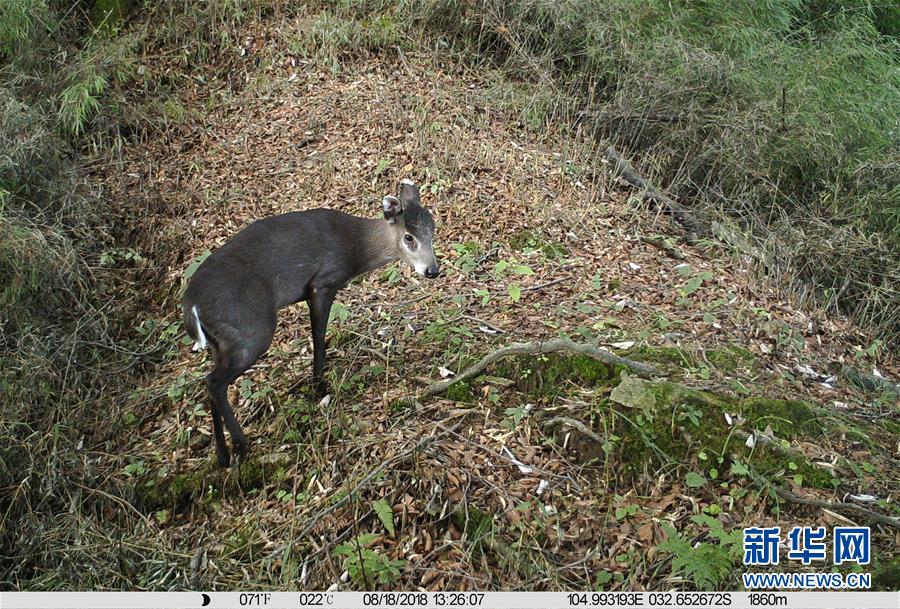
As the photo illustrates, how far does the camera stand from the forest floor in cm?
355

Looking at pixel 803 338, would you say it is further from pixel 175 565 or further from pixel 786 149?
pixel 175 565

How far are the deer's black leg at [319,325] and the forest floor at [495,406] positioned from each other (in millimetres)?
142

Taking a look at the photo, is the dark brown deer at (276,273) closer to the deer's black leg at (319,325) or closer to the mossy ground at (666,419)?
the deer's black leg at (319,325)

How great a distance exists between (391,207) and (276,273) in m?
0.76

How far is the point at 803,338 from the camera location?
17.1ft

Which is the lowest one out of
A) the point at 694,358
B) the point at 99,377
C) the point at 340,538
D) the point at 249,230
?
the point at 99,377

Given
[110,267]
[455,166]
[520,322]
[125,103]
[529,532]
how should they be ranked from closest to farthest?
[529,532] < [520,322] < [110,267] < [455,166] < [125,103]

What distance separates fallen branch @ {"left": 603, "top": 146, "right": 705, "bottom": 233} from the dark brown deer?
2.87 meters

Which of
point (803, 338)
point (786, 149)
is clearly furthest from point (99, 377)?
point (786, 149)

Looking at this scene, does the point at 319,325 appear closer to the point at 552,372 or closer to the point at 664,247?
the point at 552,372

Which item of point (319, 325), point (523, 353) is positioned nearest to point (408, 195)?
point (319, 325)

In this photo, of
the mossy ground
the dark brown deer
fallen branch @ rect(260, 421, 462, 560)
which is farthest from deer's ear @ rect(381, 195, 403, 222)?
fallen branch @ rect(260, 421, 462, 560)

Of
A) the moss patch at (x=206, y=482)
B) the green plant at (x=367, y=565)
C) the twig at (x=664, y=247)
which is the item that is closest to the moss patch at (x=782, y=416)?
the green plant at (x=367, y=565)

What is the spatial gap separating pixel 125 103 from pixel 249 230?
4.04m
